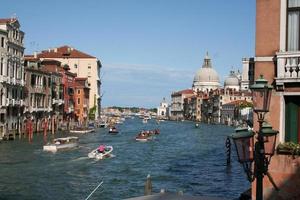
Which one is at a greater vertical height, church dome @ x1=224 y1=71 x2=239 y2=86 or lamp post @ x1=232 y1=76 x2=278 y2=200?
church dome @ x1=224 y1=71 x2=239 y2=86

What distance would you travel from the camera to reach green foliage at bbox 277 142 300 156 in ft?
23.2

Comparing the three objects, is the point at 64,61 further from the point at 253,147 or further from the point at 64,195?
the point at 253,147

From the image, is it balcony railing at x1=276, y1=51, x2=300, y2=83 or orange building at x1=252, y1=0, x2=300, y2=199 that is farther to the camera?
orange building at x1=252, y1=0, x2=300, y2=199

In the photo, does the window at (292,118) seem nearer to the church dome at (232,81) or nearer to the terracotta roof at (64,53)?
the terracotta roof at (64,53)

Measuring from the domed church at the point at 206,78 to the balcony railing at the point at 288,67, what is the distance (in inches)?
5481

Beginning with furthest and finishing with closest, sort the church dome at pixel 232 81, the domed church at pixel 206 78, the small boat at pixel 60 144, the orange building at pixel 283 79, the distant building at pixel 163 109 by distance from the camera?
the distant building at pixel 163 109
the domed church at pixel 206 78
the church dome at pixel 232 81
the small boat at pixel 60 144
the orange building at pixel 283 79

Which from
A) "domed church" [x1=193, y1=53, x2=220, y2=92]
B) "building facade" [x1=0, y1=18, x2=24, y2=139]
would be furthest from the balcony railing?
"domed church" [x1=193, y1=53, x2=220, y2=92]

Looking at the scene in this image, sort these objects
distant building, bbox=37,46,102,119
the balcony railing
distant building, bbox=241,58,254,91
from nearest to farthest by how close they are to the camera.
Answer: the balcony railing, distant building, bbox=241,58,254,91, distant building, bbox=37,46,102,119

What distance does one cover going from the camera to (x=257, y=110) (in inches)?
196

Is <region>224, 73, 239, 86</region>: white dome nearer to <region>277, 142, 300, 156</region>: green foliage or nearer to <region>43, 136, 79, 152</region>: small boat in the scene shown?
<region>43, 136, 79, 152</region>: small boat

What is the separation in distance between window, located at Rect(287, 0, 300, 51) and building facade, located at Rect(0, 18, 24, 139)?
1244 inches

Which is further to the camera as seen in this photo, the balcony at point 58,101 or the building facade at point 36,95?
the balcony at point 58,101

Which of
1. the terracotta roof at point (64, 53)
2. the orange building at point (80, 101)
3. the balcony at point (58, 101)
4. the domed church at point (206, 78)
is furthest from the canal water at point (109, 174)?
the domed church at point (206, 78)

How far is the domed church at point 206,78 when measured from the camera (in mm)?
148250
